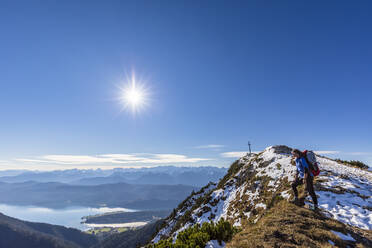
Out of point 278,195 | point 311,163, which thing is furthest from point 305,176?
point 278,195

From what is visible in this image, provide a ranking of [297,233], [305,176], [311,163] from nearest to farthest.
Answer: [297,233], [305,176], [311,163]

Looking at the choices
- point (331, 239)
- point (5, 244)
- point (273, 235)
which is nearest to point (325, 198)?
point (331, 239)

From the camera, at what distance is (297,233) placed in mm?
7582

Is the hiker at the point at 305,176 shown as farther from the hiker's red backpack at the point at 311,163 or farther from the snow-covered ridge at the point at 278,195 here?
the snow-covered ridge at the point at 278,195

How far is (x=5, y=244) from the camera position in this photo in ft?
557

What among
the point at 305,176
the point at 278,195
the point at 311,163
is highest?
the point at 311,163

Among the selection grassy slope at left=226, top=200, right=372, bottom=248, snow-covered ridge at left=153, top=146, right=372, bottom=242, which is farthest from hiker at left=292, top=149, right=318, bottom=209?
snow-covered ridge at left=153, top=146, right=372, bottom=242

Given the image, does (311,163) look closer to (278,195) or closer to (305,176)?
(305,176)

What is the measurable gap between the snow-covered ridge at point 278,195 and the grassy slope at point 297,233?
2353 mm

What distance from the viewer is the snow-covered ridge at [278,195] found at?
11.7 m

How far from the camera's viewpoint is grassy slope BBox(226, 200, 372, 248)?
7.08 metres

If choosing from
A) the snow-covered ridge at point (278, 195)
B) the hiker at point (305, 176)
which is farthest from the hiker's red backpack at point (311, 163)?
the snow-covered ridge at point (278, 195)

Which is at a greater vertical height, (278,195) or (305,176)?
(305,176)

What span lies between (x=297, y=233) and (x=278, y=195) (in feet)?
28.1
